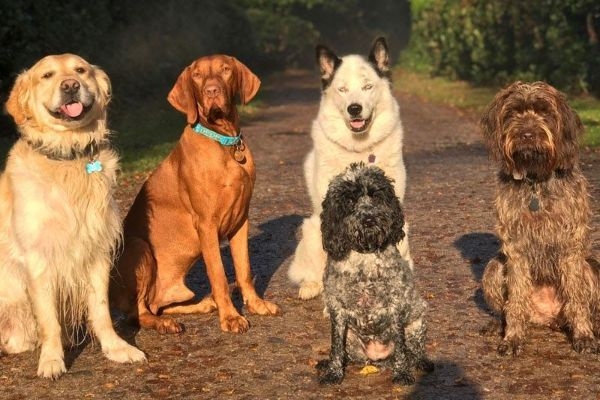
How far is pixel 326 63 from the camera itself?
889cm

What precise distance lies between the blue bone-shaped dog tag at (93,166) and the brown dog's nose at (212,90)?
1.10 meters

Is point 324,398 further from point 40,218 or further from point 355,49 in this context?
point 355,49

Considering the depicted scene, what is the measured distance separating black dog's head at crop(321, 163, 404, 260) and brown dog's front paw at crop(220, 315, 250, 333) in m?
1.72

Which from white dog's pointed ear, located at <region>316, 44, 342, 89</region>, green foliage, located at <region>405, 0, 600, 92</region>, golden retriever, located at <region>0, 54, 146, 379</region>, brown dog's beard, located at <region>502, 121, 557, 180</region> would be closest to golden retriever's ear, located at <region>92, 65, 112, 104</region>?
golden retriever, located at <region>0, 54, 146, 379</region>

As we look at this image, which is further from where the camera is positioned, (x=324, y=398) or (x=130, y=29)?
(x=130, y=29)

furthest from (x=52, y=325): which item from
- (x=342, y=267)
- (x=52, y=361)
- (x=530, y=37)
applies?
(x=530, y=37)

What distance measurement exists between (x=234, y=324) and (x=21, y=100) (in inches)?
96.3

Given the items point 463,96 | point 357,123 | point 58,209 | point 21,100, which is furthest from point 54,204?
point 463,96

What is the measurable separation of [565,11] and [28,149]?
74.6 ft

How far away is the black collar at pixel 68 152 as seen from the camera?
7.23 metres

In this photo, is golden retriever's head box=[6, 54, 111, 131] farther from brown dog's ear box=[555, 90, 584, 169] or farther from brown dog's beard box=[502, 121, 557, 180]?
brown dog's ear box=[555, 90, 584, 169]

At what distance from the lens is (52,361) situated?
7.12m

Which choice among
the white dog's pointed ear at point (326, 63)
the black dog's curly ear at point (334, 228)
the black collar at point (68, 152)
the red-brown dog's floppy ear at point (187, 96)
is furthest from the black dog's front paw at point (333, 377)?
the white dog's pointed ear at point (326, 63)

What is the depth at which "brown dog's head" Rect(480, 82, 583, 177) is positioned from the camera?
6.93 meters
